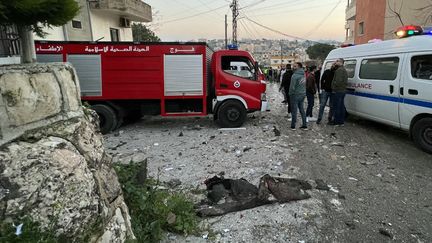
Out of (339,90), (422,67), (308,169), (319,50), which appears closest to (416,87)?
(422,67)

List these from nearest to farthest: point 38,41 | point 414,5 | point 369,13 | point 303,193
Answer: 1. point 303,193
2. point 38,41
3. point 414,5
4. point 369,13

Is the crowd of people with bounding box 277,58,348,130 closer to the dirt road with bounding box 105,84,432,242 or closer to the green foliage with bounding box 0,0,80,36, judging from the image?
the dirt road with bounding box 105,84,432,242

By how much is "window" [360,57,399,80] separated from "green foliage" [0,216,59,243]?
7175mm

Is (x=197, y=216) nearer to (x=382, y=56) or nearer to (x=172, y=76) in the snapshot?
(x=172, y=76)

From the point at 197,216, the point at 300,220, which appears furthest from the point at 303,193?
the point at 197,216

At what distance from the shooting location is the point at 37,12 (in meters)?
2.21

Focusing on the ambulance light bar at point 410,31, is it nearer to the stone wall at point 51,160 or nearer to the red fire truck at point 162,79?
the red fire truck at point 162,79

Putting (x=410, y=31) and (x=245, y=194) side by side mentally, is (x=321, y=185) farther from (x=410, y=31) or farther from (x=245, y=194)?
(x=410, y=31)

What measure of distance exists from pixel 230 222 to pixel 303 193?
4.00ft

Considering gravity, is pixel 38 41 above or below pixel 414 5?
below

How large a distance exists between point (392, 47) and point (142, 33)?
27.4 m

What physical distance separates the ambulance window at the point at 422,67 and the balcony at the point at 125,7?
11.0 meters

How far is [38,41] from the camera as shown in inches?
318

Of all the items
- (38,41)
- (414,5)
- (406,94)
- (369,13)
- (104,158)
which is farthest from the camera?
(369,13)
